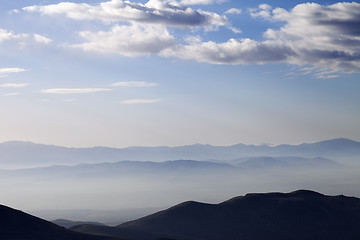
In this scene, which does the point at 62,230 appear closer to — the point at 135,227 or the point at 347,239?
the point at 135,227

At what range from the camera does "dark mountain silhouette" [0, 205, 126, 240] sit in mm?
133125

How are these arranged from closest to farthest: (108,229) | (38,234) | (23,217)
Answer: (38,234) < (23,217) < (108,229)

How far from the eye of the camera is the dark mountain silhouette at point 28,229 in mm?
133125

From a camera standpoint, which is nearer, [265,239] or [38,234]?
[38,234]

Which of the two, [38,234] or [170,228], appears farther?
[170,228]

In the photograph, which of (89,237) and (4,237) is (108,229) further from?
(4,237)

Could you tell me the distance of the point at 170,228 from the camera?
198875 mm

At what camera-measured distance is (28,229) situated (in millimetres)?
139875

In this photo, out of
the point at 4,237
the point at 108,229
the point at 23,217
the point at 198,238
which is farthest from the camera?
the point at 198,238

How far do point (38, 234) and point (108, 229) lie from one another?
40681 mm

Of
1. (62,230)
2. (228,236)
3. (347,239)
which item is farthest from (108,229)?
(347,239)

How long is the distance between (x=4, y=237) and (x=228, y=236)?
9394 centimetres

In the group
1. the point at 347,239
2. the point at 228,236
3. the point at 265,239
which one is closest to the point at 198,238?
the point at 228,236

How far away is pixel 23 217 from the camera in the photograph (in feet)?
480
